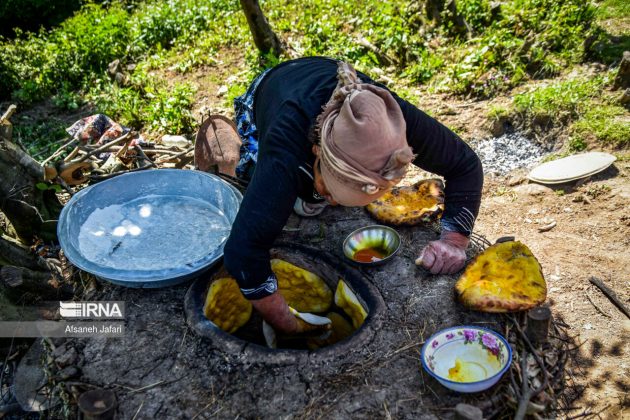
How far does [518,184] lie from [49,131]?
5495mm

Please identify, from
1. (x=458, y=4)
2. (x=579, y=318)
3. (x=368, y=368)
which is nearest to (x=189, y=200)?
(x=368, y=368)

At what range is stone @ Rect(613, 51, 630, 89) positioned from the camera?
4477mm

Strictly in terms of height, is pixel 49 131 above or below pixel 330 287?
below

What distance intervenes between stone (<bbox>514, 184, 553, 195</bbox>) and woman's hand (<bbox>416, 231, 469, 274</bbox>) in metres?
1.89

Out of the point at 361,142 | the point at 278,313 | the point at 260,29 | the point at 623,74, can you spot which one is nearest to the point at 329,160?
the point at 361,142

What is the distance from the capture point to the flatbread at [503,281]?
7.64 ft

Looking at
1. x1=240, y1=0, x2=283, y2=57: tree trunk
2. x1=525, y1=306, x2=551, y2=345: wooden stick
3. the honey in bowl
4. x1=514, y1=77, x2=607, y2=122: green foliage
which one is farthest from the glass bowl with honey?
x1=240, y1=0, x2=283, y2=57: tree trunk

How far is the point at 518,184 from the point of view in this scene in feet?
14.4

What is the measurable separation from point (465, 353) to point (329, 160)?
41.2 inches

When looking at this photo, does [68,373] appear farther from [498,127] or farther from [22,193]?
[498,127]

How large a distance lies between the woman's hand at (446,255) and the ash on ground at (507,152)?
209 cm

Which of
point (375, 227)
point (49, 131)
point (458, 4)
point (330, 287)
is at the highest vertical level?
point (458, 4)

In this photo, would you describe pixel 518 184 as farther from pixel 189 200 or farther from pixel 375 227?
pixel 189 200

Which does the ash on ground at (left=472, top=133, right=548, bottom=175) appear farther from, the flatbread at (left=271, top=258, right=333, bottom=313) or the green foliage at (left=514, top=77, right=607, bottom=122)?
the flatbread at (left=271, top=258, right=333, bottom=313)
